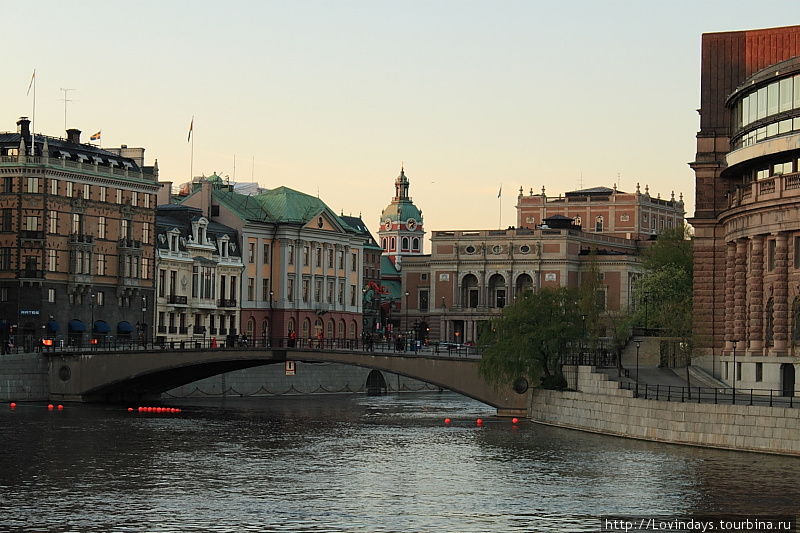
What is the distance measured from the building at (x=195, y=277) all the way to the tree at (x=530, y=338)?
185 ft

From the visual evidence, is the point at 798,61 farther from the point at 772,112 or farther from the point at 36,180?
the point at 36,180

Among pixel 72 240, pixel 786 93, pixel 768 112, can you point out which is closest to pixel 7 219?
pixel 72 240

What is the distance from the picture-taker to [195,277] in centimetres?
16262

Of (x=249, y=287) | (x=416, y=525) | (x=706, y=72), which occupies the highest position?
(x=706, y=72)

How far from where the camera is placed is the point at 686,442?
259 feet

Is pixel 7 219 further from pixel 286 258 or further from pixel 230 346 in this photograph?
pixel 286 258

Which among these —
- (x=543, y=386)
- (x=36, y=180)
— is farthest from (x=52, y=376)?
(x=543, y=386)

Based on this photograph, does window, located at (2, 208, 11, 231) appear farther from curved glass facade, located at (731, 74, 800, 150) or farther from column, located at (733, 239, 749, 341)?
column, located at (733, 239, 749, 341)

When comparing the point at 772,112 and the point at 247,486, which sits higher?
the point at 772,112

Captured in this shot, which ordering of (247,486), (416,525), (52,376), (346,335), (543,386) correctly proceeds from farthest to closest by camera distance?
(346,335)
(52,376)
(543,386)
(247,486)
(416,525)

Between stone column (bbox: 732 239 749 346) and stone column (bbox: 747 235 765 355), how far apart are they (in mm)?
2034

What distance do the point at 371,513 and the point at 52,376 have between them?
223ft

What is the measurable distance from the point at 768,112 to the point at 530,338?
1911cm

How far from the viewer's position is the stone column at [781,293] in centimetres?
9000
